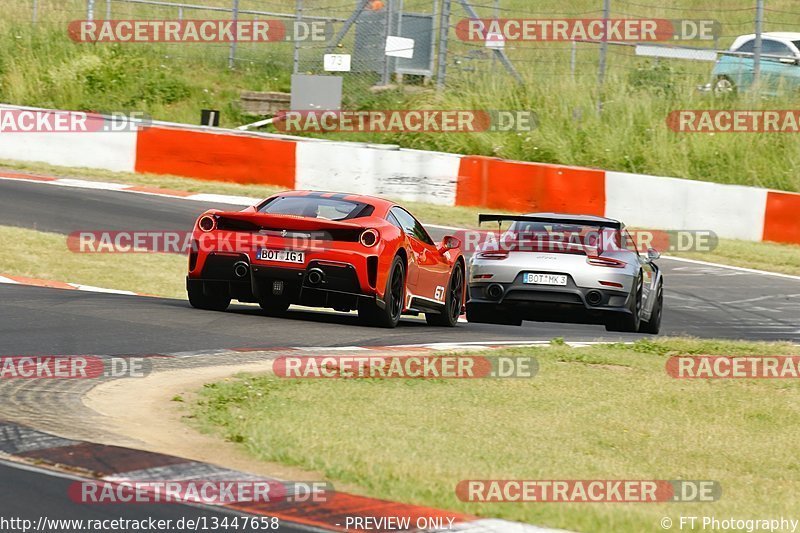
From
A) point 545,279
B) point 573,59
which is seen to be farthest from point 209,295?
point 573,59

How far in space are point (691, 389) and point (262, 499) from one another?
467cm

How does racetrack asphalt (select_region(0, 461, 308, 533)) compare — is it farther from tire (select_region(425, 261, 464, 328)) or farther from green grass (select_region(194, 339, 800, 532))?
tire (select_region(425, 261, 464, 328))

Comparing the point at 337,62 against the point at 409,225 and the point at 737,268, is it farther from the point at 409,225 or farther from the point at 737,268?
the point at 409,225

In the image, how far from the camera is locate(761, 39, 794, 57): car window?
25.6 metres

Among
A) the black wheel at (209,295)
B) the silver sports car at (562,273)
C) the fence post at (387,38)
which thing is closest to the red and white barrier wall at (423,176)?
the fence post at (387,38)

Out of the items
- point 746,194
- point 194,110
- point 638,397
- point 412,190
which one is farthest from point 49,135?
point 638,397

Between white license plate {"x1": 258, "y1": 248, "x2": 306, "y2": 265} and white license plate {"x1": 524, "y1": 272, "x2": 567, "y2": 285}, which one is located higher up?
white license plate {"x1": 258, "y1": 248, "x2": 306, "y2": 265}

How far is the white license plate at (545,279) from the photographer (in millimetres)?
12430

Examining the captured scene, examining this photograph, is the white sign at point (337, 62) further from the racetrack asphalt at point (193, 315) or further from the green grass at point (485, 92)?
the racetrack asphalt at point (193, 315)

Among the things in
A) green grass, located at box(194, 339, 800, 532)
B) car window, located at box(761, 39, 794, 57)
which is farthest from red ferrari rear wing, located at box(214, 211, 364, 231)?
car window, located at box(761, 39, 794, 57)

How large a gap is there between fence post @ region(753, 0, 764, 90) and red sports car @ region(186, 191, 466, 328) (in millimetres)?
11840

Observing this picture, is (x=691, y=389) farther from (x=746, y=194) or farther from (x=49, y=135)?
(x=49, y=135)

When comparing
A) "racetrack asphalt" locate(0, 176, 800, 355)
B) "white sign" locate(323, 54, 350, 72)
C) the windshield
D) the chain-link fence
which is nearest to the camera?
"racetrack asphalt" locate(0, 176, 800, 355)

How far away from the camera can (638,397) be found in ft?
27.9
